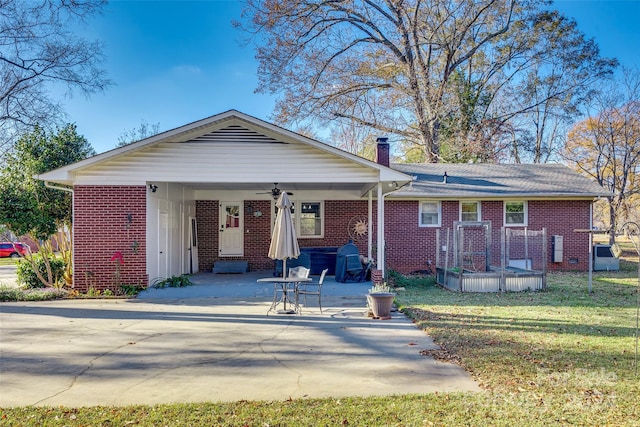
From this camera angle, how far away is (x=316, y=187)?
15.2 meters

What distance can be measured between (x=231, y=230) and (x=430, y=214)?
24.2ft

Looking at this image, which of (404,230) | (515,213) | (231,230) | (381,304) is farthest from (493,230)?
(381,304)

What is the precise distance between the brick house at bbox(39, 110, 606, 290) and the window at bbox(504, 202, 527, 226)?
0.12 feet

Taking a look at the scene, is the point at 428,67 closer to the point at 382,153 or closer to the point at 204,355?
the point at 382,153

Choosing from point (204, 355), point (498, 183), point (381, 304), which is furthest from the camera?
point (498, 183)

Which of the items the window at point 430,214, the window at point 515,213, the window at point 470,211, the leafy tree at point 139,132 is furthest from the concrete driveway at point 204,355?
the leafy tree at point 139,132

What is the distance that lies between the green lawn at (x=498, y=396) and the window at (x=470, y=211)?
8246mm

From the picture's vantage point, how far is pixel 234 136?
36.6 feet

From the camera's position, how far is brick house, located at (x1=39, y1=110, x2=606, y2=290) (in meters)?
11.1

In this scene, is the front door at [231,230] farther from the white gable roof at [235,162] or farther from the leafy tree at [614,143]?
the leafy tree at [614,143]

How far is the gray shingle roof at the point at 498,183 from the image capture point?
1616 centimetres

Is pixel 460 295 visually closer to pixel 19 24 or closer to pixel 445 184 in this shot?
pixel 445 184

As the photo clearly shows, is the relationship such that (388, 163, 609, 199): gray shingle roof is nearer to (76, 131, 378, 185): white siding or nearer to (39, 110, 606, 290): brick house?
(39, 110, 606, 290): brick house

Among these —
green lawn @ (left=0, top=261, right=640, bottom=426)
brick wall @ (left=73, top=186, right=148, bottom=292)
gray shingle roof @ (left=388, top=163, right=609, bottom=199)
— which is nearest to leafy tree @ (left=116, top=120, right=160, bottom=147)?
gray shingle roof @ (left=388, top=163, right=609, bottom=199)
